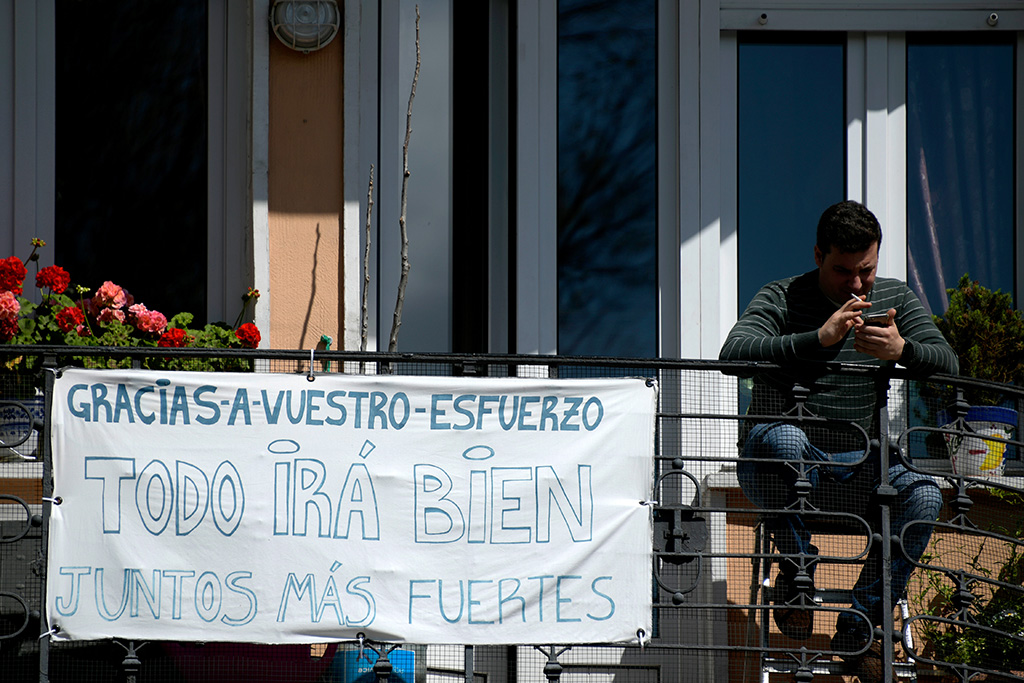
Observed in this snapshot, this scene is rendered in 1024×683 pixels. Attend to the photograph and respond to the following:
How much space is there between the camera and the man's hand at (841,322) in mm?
4930

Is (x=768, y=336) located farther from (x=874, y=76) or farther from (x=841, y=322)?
(x=874, y=76)

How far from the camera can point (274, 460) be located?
4992 millimetres

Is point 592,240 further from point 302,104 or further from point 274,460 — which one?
point 274,460

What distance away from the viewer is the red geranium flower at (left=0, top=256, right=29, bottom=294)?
592 cm

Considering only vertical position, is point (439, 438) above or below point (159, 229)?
below

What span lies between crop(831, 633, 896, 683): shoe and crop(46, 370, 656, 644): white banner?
0.83 m

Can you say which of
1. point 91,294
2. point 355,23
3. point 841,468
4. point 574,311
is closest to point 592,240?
point 574,311

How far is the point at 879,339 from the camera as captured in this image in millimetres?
4961

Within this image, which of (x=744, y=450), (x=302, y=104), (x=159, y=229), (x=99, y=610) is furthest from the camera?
(x=159, y=229)

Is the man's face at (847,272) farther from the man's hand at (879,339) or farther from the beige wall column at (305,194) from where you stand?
the beige wall column at (305,194)

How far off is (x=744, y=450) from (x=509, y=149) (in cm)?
247

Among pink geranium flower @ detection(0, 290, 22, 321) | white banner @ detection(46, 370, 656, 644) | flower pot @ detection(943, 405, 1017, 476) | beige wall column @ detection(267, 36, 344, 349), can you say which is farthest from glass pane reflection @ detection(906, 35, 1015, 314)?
pink geranium flower @ detection(0, 290, 22, 321)

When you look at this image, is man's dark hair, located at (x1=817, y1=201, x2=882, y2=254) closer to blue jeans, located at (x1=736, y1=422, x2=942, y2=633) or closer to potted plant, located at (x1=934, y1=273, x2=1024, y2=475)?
blue jeans, located at (x1=736, y1=422, x2=942, y2=633)

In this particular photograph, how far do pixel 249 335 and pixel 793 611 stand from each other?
9.06ft
